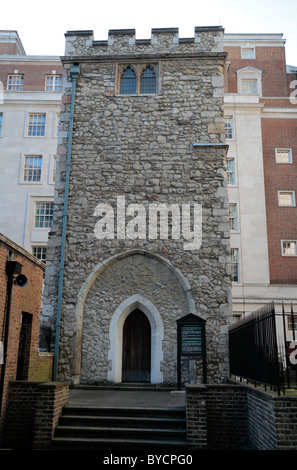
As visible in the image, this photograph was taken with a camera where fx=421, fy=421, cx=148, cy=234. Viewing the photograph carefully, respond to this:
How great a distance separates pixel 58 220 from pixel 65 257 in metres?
1.14

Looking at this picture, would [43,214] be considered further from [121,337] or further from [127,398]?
[127,398]

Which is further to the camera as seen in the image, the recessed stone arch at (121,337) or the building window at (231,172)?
the building window at (231,172)

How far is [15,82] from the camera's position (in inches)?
1092

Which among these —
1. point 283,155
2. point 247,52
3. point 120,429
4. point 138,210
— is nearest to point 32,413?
point 120,429

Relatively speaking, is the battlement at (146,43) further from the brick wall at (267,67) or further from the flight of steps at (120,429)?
the brick wall at (267,67)

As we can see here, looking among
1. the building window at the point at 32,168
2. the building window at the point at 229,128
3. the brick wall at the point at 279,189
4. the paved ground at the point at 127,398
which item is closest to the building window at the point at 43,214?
the building window at the point at 32,168

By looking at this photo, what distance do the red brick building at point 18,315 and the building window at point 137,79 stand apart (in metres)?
6.73

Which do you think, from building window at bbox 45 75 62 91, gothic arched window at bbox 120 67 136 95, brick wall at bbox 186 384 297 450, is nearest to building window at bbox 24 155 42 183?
building window at bbox 45 75 62 91

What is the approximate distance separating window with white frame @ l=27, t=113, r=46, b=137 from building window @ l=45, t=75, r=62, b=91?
2.74m

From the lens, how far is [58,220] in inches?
488

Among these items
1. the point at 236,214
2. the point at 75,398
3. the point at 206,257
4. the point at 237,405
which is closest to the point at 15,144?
the point at 236,214

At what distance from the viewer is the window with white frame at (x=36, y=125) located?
25.7 metres

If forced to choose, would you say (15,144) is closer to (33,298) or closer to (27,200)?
(27,200)
